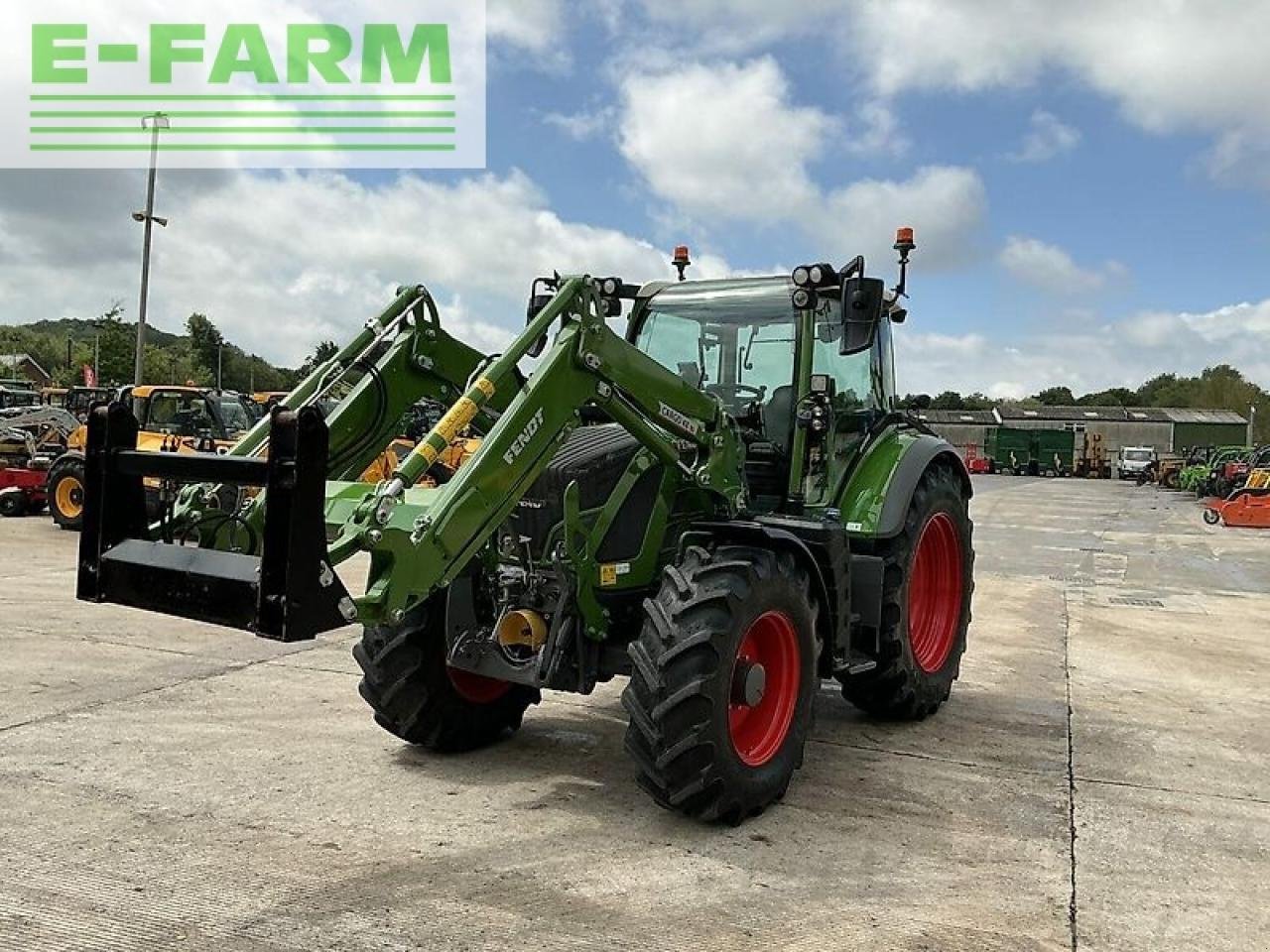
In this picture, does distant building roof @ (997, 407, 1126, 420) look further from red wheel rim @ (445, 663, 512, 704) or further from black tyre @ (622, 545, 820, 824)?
black tyre @ (622, 545, 820, 824)

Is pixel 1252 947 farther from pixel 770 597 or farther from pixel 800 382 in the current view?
pixel 800 382

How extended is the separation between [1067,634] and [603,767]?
5892mm

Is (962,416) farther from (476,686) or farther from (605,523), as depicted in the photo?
(605,523)

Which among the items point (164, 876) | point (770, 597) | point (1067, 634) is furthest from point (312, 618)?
point (1067, 634)

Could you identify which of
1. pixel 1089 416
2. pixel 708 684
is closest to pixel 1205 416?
pixel 1089 416

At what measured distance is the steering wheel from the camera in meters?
5.93

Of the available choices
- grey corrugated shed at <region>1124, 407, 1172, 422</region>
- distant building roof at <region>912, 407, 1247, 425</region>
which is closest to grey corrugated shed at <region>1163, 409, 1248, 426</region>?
distant building roof at <region>912, 407, 1247, 425</region>

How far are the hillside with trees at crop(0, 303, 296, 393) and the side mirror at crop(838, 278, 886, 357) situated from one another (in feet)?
A: 165

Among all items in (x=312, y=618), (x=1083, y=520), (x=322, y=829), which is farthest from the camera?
(x=1083, y=520)

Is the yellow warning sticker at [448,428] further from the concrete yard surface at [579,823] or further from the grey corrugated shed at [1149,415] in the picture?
the grey corrugated shed at [1149,415]

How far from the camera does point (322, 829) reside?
4.44 m

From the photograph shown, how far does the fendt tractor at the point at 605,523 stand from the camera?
12.8 ft

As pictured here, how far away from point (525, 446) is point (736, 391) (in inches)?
74.1

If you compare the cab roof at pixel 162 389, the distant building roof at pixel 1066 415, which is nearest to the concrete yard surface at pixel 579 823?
the cab roof at pixel 162 389
